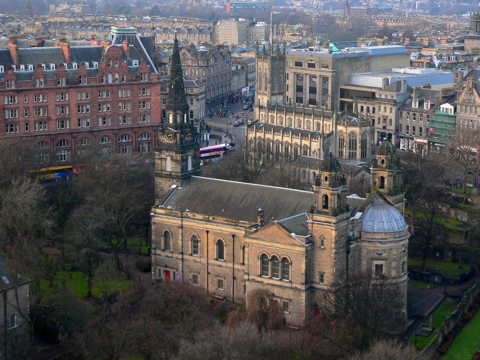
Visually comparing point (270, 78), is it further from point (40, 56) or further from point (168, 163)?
point (168, 163)

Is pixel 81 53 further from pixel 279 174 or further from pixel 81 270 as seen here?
pixel 81 270

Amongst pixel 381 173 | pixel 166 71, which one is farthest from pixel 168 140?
pixel 166 71

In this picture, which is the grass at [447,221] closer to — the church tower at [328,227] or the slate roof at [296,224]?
the slate roof at [296,224]

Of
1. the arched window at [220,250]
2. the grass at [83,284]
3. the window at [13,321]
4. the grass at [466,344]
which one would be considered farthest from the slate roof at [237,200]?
the window at [13,321]

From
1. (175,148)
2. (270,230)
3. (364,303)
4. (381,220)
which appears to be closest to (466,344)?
(364,303)

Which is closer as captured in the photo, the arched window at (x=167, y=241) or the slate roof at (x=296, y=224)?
the slate roof at (x=296, y=224)
